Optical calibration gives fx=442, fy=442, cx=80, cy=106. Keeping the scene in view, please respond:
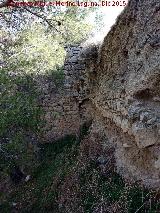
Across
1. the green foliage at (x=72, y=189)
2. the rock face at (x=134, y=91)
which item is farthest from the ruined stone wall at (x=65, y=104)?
the rock face at (x=134, y=91)

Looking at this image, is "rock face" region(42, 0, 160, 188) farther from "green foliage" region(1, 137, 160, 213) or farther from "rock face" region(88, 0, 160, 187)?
"green foliage" region(1, 137, 160, 213)

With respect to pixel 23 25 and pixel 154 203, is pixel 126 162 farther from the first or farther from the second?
pixel 23 25

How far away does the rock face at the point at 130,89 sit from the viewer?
6.47 m

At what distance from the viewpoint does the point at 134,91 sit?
7.01 m

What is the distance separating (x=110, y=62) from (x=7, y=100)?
227 cm

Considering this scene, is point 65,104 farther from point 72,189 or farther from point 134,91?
point 134,91

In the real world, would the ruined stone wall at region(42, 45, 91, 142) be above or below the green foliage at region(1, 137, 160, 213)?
above

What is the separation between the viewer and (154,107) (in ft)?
21.2

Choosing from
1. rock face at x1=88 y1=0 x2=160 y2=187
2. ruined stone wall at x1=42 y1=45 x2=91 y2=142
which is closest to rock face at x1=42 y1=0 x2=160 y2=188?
rock face at x1=88 y1=0 x2=160 y2=187

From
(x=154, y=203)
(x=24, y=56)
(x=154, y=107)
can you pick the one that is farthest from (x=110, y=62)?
(x=154, y=203)

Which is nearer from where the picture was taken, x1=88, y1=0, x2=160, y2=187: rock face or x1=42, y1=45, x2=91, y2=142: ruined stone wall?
x1=88, y1=0, x2=160, y2=187: rock face

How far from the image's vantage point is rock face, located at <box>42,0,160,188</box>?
6.47 metres

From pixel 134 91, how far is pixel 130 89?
192mm

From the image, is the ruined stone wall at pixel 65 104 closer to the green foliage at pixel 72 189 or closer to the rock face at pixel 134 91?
the green foliage at pixel 72 189
